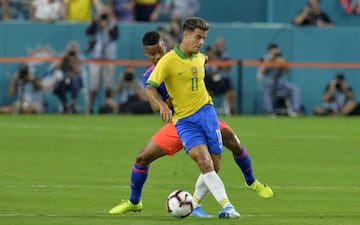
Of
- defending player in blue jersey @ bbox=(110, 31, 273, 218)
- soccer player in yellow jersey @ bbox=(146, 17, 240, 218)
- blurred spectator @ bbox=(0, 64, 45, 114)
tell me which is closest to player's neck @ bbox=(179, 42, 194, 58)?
soccer player in yellow jersey @ bbox=(146, 17, 240, 218)

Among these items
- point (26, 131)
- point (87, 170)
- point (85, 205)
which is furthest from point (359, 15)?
point (85, 205)

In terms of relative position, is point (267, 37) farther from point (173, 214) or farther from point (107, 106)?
point (173, 214)

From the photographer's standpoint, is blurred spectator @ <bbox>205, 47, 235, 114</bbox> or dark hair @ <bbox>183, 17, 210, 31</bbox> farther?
blurred spectator @ <bbox>205, 47, 235, 114</bbox>

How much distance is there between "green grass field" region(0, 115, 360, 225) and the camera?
13.3 m

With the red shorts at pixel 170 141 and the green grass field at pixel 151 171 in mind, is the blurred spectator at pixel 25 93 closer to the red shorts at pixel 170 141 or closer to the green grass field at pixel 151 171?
the green grass field at pixel 151 171

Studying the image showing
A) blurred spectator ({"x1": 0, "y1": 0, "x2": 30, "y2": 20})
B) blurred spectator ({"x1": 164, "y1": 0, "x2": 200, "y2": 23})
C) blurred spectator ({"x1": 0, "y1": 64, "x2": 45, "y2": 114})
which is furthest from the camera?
blurred spectator ({"x1": 0, "y1": 0, "x2": 30, "y2": 20})

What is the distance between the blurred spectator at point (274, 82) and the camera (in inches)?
1300

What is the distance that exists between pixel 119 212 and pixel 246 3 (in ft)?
81.9

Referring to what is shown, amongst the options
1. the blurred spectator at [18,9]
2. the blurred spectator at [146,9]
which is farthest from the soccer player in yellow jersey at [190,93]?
the blurred spectator at [18,9]

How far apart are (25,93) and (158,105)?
2006cm

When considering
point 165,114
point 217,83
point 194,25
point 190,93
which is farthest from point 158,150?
point 217,83

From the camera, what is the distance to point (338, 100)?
33312mm

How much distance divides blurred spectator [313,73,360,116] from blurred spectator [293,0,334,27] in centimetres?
184

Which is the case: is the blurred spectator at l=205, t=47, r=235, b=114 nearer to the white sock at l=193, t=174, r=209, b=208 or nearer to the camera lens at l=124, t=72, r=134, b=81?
the camera lens at l=124, t=72, r=134, b=81
